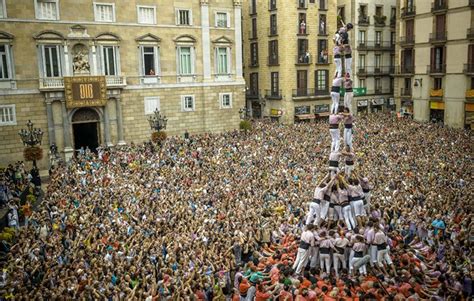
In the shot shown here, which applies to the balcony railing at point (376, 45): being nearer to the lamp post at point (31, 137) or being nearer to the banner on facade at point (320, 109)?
the banner on facade at point (320, 109)

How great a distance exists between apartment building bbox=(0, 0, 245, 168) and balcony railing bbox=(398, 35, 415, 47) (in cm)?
1902

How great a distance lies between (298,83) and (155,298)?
37.0 metres

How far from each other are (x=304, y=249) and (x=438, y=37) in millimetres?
35885

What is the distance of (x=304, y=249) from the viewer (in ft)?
45.3

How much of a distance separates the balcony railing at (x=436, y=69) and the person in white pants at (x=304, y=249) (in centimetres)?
3438

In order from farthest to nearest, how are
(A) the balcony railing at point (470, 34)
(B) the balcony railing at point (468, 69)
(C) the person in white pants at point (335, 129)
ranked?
1. (B) the balcony railing at point (468, 69)
2. (A) the balcony railing at point (470, 34)
3. (C) the person in white pants at point (335, 129)

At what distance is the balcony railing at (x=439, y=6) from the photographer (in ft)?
133

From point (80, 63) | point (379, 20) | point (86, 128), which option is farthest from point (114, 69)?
Answer: point (379, 20)

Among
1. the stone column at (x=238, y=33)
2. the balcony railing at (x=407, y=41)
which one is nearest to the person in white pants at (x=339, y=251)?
the stone column at (x=238, y=33)

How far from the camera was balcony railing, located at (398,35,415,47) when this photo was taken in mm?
45031

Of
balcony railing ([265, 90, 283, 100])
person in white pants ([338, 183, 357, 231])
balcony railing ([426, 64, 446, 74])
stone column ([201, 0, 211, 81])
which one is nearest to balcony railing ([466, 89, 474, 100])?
balcony railing ([426, 64, 446, 74])

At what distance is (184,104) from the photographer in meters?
36.8

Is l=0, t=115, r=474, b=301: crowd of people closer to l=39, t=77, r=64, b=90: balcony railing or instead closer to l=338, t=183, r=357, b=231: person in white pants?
l=338, t=183, r=357, b=231: person in white pants

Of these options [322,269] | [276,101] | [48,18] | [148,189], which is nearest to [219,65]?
[276,101]
